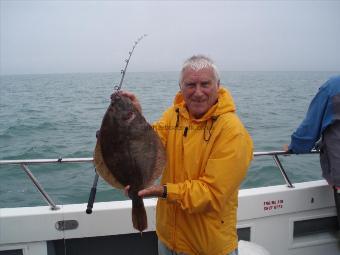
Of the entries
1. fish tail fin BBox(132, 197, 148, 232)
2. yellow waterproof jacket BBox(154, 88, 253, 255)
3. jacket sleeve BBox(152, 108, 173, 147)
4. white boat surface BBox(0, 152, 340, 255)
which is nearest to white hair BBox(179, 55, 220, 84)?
yellow waterproof jacket BBox(154, 88, 253, 255)

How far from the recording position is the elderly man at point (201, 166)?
2.33 meters

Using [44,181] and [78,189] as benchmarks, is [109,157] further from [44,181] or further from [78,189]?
[44,181]

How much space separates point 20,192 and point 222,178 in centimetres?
611

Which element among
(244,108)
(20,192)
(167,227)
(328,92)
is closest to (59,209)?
(167,227)

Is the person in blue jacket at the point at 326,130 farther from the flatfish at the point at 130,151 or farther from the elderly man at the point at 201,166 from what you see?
the flatfish at the point at 130,151

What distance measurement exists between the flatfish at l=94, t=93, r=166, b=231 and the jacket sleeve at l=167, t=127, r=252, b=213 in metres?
0.23

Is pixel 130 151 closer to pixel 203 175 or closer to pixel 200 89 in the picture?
pixel 203 175

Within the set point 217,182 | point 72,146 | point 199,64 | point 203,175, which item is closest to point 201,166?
point 203,175

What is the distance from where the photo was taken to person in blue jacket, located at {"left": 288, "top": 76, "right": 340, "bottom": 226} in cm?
326

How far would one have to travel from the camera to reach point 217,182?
231cm

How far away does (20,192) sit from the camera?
23.7ft

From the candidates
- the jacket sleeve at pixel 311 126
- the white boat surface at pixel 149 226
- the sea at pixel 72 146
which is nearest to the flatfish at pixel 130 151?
the white boat surface at pixel 149 226

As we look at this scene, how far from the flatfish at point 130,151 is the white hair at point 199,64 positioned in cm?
50

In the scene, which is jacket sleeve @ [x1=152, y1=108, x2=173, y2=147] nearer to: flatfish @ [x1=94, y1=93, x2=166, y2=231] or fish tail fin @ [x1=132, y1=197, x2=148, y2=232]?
flatfish @ [x1=94, y1=93, x2=166, y2=231]
